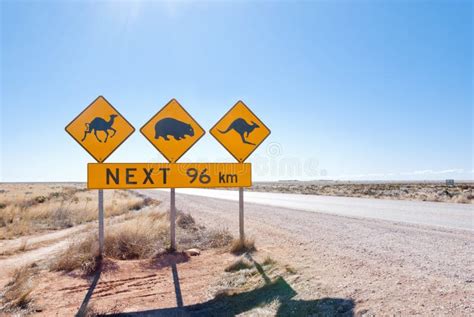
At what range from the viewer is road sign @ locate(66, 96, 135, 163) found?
743 centimetres

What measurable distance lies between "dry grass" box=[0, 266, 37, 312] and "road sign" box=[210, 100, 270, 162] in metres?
4.77

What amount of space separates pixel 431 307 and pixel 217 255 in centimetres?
491

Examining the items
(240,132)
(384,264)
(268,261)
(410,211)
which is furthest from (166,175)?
(410,211)

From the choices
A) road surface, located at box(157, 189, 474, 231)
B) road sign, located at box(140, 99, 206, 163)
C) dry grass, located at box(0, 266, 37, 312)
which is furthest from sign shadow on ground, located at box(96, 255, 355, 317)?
road surface, located at box(157, 189, 474, 231)

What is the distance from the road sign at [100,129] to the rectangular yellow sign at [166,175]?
1.19ft

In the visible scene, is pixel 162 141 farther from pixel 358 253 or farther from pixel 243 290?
pixel 358 253

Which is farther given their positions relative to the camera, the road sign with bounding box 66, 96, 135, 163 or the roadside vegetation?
the roadside vegetation

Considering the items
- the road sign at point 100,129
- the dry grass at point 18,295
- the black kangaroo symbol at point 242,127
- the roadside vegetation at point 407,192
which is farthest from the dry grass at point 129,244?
the roadside vegetation at point 407,192

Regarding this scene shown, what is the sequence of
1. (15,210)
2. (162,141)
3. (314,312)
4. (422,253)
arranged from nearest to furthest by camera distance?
(314,312)
(422,253)
(162,141)
(15,210)

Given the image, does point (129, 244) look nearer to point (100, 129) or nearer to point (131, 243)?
point (131, 243)

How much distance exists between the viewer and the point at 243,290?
533cm

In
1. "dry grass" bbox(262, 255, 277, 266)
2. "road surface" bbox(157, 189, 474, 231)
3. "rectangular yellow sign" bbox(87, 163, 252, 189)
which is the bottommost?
"road surface" bbox(157, 189, 474, 231)

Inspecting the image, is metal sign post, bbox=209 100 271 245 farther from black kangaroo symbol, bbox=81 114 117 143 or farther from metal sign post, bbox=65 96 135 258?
black kangaroo symbol, bbox=81 114 117 143

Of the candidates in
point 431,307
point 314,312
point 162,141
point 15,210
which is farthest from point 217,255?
point 15,210
